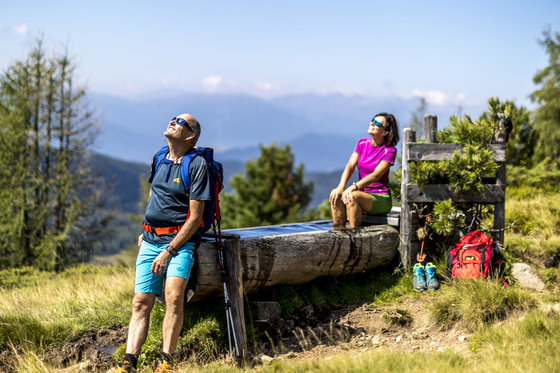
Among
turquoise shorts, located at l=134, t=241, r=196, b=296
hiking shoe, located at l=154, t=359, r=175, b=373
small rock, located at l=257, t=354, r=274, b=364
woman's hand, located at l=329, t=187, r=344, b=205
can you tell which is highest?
woman's hand, located at l=329, t=187, r=344, b=205

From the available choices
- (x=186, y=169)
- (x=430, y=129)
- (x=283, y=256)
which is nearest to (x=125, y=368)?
(x=186, y=169)

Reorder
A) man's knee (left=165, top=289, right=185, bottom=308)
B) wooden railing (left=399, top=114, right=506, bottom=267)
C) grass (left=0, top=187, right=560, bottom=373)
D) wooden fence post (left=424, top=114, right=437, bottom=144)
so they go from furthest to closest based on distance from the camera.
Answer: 1. wooden fence post (left=424, top=114, right=437, bottom=144)
2. wooden railing (left=399, top=114, right=506, bottom=267)
3. man's knee (left=165, top=289, right=185, bottom=308)
4. grass (left=0, top=187, right=560, bottom=373)

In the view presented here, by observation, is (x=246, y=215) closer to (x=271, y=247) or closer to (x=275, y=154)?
(x=275, y=154)

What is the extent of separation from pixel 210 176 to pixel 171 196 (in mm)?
396

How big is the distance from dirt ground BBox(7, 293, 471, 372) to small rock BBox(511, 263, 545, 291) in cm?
131

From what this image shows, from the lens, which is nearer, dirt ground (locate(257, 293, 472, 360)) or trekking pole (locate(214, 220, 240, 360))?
trekking pole (locate(214, 220, 240, 360))

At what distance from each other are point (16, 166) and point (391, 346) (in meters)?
20.6

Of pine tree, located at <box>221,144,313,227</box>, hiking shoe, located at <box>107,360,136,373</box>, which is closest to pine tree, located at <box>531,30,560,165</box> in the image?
pine tree, located at <box>221,144,313,227</box>

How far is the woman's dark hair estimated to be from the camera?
6.71m

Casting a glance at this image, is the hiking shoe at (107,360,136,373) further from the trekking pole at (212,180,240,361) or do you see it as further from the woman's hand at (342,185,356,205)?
the woman's hand at (342,185,356,205)

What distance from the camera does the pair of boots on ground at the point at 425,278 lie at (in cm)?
645

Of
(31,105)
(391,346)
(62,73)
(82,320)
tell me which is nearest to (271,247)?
(391,346)

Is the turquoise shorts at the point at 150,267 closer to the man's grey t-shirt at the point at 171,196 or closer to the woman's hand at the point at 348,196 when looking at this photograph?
the man's grey t-shirt at the point at 171,196

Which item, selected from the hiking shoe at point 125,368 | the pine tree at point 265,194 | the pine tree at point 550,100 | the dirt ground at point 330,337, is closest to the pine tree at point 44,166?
the pine tree at point 265,194
